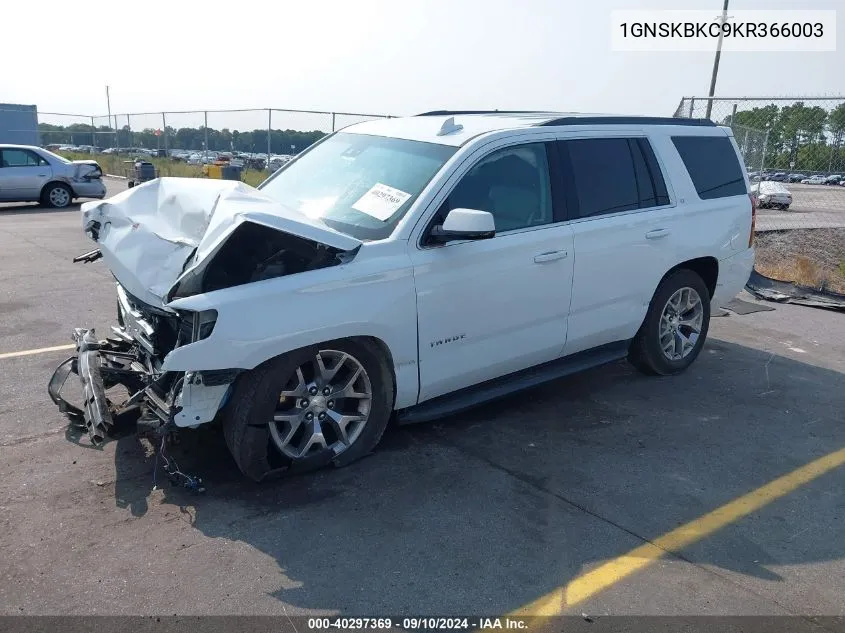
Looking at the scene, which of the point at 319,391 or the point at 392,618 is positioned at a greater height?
the point at 319,391

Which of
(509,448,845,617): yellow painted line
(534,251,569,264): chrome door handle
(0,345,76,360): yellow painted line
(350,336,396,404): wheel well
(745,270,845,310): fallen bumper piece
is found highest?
(534,251,569,264): chrome door handle

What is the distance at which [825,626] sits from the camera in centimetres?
314

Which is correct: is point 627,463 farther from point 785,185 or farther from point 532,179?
point 785,185

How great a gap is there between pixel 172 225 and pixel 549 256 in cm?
236

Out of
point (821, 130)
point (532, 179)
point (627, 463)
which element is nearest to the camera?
point (627, 463)

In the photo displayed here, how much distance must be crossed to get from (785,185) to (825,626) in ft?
45.5

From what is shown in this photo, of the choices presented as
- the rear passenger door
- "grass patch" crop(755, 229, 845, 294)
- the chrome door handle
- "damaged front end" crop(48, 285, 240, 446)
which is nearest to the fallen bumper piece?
"grass patch" crop(755, 229, 845, 294)

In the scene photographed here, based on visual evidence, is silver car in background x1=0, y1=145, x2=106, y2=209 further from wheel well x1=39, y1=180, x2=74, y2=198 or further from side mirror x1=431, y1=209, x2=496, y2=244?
side mirror x1=431, y1=209, x2=496, y2=244

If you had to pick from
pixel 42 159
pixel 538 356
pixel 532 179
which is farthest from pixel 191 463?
pixel 42 159

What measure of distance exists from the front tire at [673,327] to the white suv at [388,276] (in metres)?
0.03

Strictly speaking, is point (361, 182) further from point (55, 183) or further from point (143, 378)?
point (55, 183)

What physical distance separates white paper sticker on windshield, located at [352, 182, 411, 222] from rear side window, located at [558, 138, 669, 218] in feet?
4.27

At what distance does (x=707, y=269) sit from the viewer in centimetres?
638

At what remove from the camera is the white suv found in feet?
12.7
